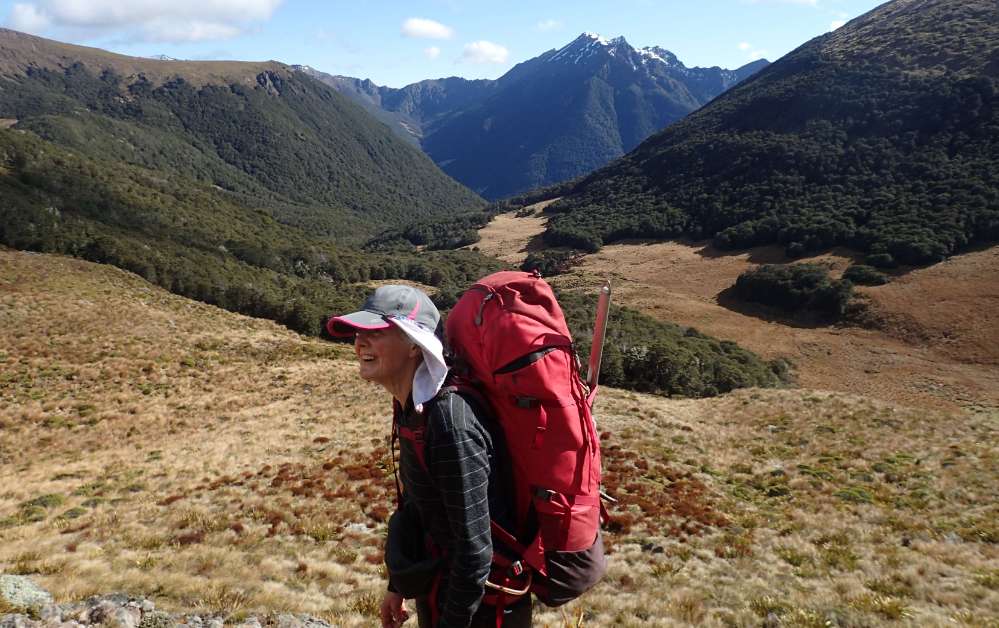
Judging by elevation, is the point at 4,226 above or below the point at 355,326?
above

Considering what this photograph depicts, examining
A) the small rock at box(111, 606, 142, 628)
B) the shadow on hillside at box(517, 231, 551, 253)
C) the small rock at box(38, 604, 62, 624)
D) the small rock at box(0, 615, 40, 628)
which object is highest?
Result: the small rock at box(0, 615, 40, 628)

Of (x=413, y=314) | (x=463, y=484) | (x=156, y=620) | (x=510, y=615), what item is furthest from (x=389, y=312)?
(x=156, y=620)

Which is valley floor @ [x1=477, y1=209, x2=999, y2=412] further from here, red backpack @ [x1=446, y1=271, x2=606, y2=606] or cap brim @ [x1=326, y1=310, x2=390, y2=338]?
cap brim @ [x1=326, y1=310, x2=390, y2=338]

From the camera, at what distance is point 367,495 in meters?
12.1

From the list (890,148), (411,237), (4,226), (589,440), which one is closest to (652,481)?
(589,440)

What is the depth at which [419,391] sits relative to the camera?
105 inches

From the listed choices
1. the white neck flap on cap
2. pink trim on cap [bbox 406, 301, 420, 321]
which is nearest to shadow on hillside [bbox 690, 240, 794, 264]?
pink trim on cap [bbox 406, 301, 420, 321]

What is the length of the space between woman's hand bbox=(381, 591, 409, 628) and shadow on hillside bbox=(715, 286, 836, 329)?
6616cm

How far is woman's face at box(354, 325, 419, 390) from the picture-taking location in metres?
2.81

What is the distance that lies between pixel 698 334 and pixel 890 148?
72982 millimetres

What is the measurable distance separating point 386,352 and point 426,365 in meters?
0.24

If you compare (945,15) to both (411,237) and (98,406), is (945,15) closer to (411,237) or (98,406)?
(411,237)

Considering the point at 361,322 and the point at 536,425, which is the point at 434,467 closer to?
the point at 536,425

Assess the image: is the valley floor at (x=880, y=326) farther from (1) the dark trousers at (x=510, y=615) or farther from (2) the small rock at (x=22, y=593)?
(2) the small rock at (x=22, y=593)
